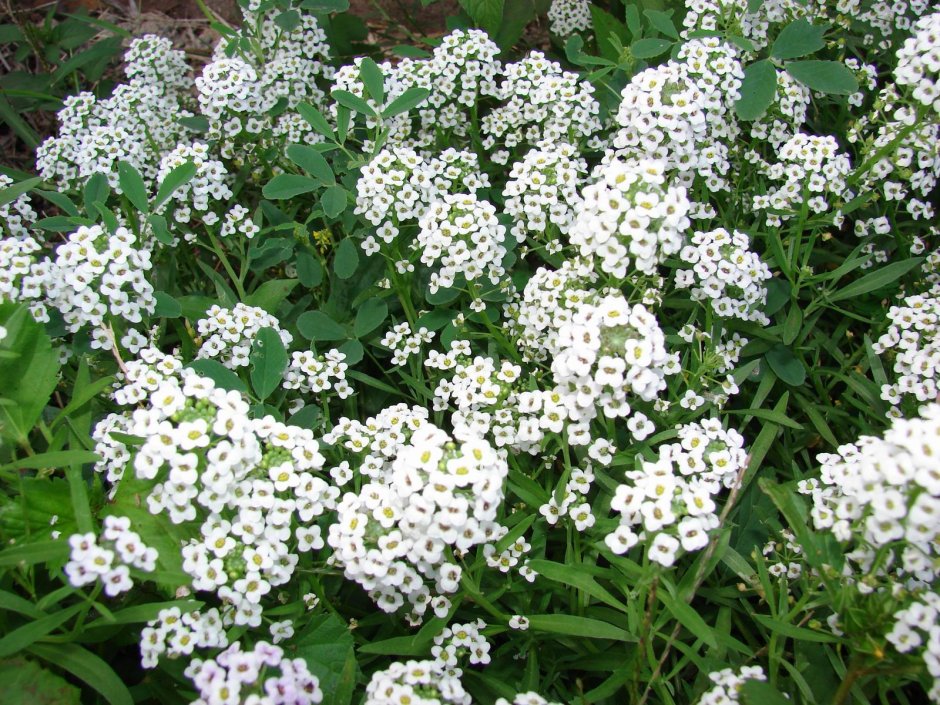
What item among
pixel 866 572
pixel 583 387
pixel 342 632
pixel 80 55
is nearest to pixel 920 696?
Answer: pixel 866 572

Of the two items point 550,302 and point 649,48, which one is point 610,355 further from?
point 649,48

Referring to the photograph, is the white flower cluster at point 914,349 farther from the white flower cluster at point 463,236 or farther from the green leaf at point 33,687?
the green leaf at point 33,687

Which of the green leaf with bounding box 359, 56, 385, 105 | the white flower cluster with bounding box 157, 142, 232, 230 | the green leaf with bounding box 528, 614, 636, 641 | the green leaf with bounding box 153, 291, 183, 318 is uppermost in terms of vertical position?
the green leaf with bounding box 359, 56, 385, 105

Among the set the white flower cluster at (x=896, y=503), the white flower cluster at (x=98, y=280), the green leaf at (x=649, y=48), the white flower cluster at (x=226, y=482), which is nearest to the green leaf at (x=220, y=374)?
the white flower cluster at (x=98, y=280)

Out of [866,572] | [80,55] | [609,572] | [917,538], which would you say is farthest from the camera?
[80,55]

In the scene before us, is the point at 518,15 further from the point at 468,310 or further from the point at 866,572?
the point at 866,572

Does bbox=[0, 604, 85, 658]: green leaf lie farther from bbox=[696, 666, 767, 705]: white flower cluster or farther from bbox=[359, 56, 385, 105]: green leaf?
bbox=[359, 56, 385, 105]: green leaf

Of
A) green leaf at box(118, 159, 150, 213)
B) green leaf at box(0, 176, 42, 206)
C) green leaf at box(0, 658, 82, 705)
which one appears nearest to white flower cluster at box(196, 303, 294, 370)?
green leaf at box(118, 159, 150, 213)
